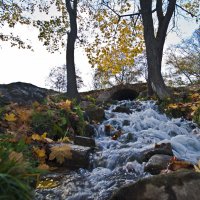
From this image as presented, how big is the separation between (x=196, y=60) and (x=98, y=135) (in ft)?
79.3

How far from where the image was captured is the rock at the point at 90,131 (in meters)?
7.05

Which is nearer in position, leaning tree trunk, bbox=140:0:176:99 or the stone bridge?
leaning tree trunk, bbox=140:0:176:99

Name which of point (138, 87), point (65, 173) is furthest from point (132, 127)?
point (138, 87)

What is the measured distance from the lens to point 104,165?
5035 millimetres

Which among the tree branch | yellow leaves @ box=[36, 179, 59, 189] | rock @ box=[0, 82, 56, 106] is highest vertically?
the tree branch

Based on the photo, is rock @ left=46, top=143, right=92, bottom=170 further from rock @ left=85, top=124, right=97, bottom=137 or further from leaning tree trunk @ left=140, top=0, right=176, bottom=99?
leaning tree trunk @ left=140, top=0, right=176, bottom=99

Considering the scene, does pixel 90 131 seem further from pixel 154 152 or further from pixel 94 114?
pixel 154 152

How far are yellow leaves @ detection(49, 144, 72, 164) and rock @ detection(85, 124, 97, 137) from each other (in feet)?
7.18

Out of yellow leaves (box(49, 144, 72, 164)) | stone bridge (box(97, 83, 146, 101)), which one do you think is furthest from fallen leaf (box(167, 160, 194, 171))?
stone bridge (box(97, 83, 146, 101))

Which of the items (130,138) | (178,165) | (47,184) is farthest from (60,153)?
(130,138)

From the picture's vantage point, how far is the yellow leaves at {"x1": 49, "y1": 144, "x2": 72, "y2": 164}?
4652 millimetres

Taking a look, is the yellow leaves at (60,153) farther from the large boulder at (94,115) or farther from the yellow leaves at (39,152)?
the large boulder at (94,115)

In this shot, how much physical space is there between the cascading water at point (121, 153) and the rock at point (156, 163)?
12cm

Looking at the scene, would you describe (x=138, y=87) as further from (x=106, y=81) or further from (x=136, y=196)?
(x=106, y=81)
